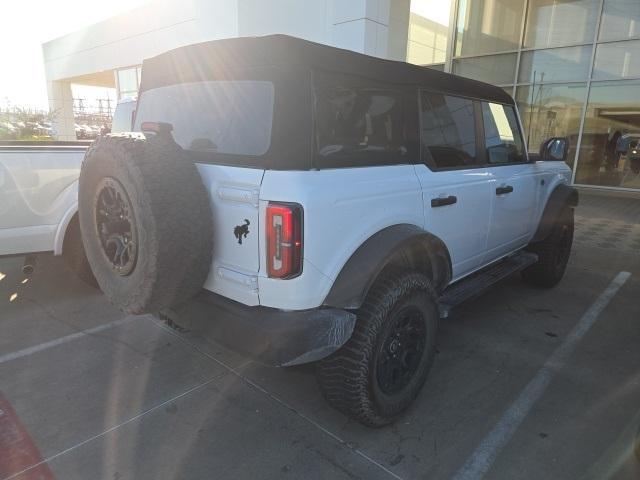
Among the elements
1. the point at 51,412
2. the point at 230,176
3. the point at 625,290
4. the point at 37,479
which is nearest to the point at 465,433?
the point at 230,176

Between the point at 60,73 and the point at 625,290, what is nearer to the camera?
the point at 625,290

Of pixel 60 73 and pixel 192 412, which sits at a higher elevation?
pixel 60 73

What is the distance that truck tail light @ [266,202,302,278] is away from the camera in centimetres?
196

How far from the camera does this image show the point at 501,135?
384 cm

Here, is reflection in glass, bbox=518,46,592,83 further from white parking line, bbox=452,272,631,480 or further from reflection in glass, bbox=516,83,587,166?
white parking line, bbox=452,272,631,480

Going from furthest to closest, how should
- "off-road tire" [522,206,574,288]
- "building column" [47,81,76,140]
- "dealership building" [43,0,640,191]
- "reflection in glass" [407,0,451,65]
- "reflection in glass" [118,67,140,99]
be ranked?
"building column" [47,81,76,140] → "reflection in glass" [118,67,140,99] → "reflection in glass" [407,0,451,65] → "dealership building" [43,0,640,191] → "off-road tire" [522,206,574,288]

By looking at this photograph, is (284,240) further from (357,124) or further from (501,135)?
(501,135)

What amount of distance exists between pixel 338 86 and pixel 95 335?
9.12 ft

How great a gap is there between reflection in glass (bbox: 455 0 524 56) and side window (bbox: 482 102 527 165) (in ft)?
32.5

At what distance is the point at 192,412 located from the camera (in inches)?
105

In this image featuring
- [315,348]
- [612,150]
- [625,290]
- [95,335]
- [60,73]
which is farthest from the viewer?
[60,73]

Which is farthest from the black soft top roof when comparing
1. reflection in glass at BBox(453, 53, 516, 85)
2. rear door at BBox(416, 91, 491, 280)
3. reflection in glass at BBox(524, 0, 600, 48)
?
reflection in glass at BBox(453, 53, 516, 85)

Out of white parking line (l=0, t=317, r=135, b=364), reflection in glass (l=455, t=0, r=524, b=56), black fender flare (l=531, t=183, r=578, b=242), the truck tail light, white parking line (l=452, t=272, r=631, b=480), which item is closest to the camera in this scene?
the truck tail light

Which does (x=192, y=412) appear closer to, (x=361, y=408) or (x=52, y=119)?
(x=361, y=408)
